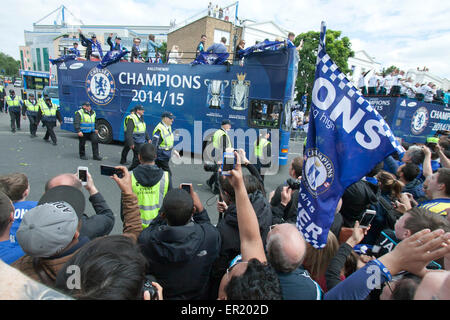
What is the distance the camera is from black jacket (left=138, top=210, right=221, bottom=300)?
1.63m

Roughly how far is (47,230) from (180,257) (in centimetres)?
76

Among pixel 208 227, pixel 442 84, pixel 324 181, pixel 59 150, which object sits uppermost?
pixel 442 84

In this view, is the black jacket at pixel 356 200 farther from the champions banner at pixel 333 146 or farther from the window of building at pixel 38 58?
the window of building at pixel 38 58

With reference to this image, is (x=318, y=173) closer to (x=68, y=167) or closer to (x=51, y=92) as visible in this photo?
(x=68, y=167)

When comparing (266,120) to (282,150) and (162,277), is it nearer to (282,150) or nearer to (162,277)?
(282,150)

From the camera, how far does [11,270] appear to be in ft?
2.27

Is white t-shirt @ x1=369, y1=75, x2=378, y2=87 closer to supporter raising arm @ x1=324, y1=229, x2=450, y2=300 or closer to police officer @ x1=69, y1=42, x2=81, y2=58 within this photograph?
supporter raising arm @ x1=324, y1=229, x2=450, y2=300

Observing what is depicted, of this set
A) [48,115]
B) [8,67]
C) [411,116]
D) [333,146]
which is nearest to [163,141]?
[333,146]

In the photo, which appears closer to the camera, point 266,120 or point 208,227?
point 208,227

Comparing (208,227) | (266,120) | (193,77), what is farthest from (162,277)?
(193,77)

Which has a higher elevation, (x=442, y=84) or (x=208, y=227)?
(x=442, y=84)

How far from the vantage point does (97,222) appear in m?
1.95
